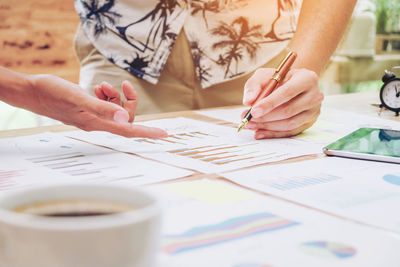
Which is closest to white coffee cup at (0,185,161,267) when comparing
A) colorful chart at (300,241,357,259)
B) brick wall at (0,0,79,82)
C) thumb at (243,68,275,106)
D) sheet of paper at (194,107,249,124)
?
colorful chart at (300,241,357,259)

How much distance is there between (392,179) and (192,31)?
698 millimetres

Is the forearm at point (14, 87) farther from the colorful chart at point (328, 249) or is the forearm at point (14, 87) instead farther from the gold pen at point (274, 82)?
the colorful chart at point (328, 249)

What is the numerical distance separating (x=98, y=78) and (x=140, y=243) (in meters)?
0.96

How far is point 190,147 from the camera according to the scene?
75 cm

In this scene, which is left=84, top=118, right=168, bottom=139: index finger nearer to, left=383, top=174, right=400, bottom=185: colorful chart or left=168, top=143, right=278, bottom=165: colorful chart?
left=168, top=143, right=278, bottom=165: colorful chart

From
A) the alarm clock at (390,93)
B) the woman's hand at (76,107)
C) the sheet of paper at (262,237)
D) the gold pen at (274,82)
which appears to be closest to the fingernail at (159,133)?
the woman's hand at (76,107)

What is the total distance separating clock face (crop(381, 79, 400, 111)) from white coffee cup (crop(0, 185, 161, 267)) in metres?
0.99

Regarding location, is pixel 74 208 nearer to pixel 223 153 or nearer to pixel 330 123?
pixel 223 153

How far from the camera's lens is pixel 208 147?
758 mm

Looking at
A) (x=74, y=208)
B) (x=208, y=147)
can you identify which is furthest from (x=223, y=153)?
(x=74, y=208)

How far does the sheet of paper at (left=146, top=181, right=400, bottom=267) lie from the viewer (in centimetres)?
37

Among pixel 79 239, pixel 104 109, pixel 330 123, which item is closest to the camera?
pixel 79 239

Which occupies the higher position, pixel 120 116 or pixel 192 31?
pixel 192 31

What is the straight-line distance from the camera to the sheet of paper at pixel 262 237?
372 mm
